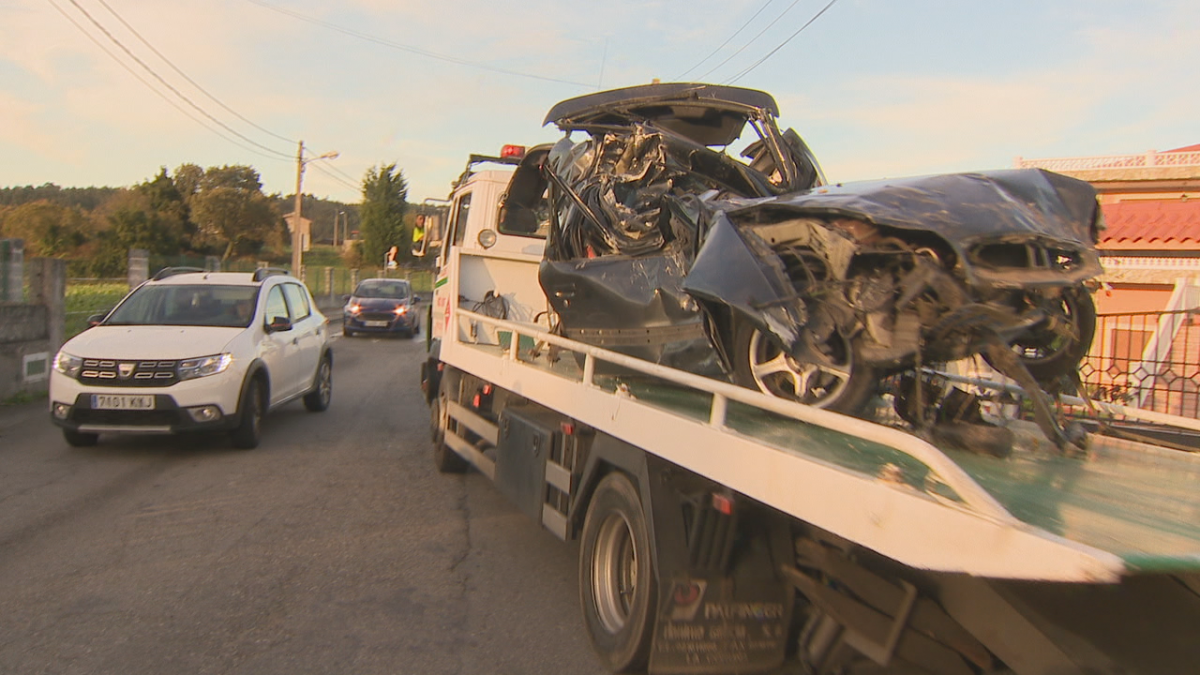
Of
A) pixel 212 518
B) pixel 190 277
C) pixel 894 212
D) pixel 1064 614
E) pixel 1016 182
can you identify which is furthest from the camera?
pixel 190 277

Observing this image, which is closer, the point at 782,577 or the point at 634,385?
the point at 782,577

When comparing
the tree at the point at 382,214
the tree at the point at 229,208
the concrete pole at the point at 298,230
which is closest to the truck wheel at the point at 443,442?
the concrete pole at the point at 298,230

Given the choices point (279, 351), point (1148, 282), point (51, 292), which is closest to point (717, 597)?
point (279, 351)

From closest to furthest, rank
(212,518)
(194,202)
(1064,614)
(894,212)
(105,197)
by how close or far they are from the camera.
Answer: (1064,614)
(894,212)
(212,518)
(194,202)
(105,197)

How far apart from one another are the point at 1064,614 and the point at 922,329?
4.01 feet

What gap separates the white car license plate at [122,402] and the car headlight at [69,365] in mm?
338

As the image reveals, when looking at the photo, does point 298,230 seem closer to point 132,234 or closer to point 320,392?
point 132,234

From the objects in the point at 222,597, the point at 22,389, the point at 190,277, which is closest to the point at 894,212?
the point at 222,597

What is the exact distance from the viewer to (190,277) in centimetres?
959

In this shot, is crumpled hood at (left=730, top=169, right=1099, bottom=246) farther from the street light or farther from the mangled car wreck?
the street light

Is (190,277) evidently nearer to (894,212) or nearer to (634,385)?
(634,385)

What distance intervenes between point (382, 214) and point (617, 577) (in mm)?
68474

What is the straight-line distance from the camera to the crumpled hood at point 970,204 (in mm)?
3229

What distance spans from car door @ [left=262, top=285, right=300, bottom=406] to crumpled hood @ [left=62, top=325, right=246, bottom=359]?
0.52 meters
